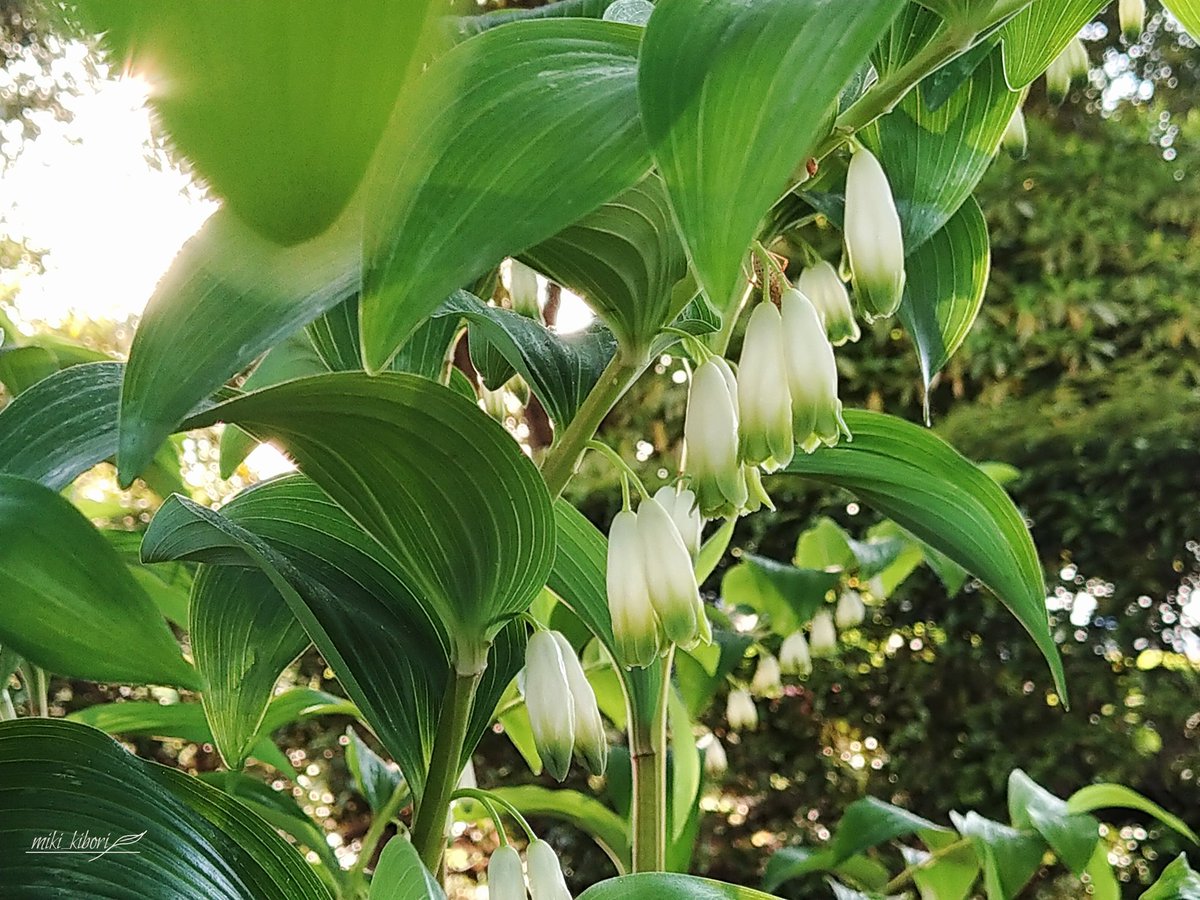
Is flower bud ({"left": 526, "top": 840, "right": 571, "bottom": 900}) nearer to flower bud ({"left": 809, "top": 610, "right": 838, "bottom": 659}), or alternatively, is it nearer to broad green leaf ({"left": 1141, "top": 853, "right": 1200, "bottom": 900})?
broad green leaf ({"left": 1141, "top": 853, "right": 1200, "bottom": 900})

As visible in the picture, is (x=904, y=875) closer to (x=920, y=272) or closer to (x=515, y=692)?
(x=515, y=692)

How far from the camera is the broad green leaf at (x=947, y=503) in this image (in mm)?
364

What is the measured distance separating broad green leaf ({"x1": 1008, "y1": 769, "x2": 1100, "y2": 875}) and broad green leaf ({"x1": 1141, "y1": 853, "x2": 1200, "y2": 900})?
0.08 m

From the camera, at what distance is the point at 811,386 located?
0.31m

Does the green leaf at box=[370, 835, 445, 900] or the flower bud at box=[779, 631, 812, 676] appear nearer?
the green leaf at box=[370, 835, 445, 900]

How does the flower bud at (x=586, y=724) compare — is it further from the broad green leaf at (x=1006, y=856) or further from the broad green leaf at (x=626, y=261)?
the broad green leaf at (x=1006, y=856)

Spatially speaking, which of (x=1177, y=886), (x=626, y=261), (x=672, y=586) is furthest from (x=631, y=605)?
(x=1177, y=886)

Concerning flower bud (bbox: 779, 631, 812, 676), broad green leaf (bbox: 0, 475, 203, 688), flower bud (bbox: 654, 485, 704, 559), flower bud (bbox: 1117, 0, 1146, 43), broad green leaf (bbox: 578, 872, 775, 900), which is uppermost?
flower bud (bbox: 1117, 0, 1146, 43)

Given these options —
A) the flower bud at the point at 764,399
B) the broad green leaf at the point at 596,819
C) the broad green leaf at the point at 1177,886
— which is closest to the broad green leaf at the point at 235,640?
the flower bud at the point at 764,399

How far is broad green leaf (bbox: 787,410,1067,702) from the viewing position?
36 centimetres

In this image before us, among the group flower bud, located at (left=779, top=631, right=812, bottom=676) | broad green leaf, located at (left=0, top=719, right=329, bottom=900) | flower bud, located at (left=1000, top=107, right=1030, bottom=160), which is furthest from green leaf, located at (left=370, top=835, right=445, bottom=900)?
flower bud, located at (left=779, top=631, right=812, bottom=676)

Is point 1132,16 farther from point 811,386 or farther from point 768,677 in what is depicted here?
point 768,677

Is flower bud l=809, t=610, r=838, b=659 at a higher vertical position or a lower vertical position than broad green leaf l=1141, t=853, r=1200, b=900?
higher

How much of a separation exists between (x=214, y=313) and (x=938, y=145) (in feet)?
0.88
